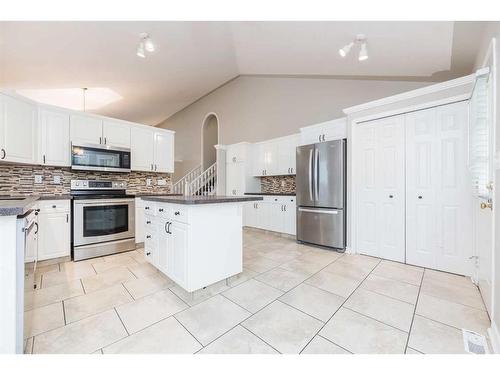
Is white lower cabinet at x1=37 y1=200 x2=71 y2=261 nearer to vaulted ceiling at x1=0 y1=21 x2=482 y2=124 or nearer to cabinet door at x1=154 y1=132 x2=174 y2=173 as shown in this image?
cabinet door at x1=154 y1=132 x2=174 y2=173

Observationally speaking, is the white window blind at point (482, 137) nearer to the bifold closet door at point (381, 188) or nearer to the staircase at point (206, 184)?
the bifold closet door at point (381, 188)

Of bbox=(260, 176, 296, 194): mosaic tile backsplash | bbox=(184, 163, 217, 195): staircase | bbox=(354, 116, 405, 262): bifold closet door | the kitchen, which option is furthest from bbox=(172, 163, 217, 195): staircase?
bbox=(354, 116, 405, 262): bifold closet door

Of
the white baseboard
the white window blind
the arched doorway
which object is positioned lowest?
the white baseboard

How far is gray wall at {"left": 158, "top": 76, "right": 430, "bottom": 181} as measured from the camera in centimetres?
397

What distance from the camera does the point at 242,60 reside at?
4855mm

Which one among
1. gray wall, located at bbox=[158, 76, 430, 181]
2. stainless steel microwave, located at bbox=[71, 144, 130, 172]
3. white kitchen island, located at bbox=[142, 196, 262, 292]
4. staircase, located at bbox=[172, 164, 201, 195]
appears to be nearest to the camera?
white kitchen island, located at bbox=[142, 196, 262, 292]

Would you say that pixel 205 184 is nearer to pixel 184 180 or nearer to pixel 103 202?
pixel 184 180

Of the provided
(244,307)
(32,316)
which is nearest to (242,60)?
(244,307)

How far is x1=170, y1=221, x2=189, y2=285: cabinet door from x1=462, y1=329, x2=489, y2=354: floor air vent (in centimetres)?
200

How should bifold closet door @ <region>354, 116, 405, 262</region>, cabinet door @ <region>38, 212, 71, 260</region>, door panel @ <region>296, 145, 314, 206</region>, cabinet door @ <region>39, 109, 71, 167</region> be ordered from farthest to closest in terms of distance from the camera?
door panel @ <region>296, 145, 314, 206</region> → cabinet door @ <region>39, 109, 71, 167</region> → bifold closet door @ <region>354, 116, 405, 262</region> → cabinet door @ <region>38, 212, 71, 260</region>

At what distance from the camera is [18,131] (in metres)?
2.63

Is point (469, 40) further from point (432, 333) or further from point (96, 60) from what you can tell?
point (96, 60)

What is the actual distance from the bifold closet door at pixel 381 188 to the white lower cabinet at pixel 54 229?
4.10 meters

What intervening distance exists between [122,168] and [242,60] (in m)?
3.51
